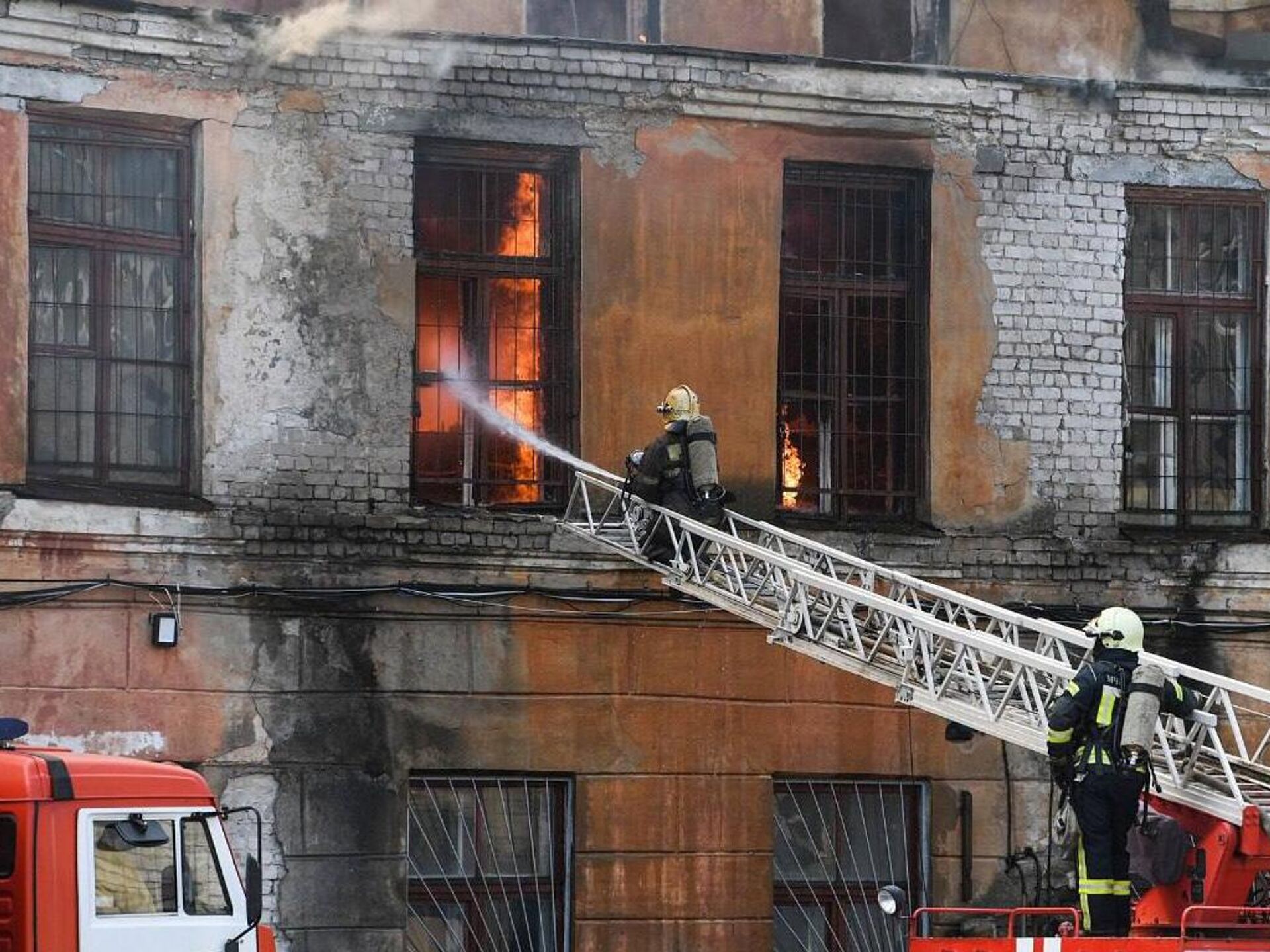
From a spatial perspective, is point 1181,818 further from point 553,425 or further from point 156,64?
point 156,64

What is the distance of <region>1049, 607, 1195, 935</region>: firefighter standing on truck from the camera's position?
13133 mm

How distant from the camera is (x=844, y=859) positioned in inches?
731

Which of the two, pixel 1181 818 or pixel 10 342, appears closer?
pixel 1181 818

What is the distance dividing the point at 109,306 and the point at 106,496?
4.24 feet

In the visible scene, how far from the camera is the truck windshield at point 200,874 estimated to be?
41.7 feet

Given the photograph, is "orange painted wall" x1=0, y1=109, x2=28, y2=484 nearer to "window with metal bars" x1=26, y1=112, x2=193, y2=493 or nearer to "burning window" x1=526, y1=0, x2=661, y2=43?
"window with metal bars" x1=26, y1=112, x2=193, y2=493

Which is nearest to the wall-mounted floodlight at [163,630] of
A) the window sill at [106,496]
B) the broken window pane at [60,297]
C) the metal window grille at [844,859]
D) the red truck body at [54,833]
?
the window sill at [106,496]

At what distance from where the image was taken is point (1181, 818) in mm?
13531

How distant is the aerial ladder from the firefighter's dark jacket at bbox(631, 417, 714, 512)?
102mm

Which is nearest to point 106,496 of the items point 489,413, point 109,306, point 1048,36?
point 109,306

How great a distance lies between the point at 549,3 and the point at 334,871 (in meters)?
6.33

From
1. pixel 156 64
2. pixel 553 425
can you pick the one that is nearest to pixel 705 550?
pixel 553 425

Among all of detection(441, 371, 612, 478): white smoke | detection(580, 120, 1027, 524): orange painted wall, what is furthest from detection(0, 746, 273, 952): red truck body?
detection(580, 120, 1027, 524): orange painted wall

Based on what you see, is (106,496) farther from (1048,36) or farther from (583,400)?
(1048,36)
